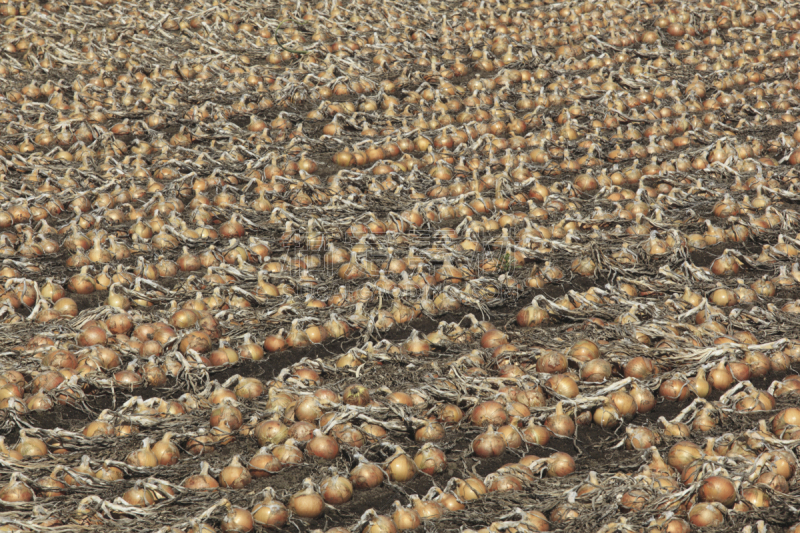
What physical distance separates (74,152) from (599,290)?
5518 millimetres

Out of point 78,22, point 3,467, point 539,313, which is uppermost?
point 78,22

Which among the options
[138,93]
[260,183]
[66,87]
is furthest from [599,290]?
[66,87]

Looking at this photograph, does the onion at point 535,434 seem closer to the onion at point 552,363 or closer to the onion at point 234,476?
the onion at point 552,363

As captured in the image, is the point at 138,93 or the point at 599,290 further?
the point at 138,93

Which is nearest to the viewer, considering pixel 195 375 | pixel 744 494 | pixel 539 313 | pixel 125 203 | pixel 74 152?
pixel 744 494

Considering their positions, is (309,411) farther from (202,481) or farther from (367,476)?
(202,481)

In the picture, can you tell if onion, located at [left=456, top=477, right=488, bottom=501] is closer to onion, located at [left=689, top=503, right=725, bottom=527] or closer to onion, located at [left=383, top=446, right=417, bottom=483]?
onion, located at [left=383, top=446, right=417, bottom=483]

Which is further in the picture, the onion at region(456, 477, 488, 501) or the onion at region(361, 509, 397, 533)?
the onion at region(456, 477, 488, 501)

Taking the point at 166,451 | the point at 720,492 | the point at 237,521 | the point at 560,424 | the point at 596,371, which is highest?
the point at 720,492

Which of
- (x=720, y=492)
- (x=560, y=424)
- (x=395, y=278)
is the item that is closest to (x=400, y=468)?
(x=560, y=424)

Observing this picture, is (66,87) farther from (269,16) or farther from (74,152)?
(269,16)

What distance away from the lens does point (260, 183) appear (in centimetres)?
703

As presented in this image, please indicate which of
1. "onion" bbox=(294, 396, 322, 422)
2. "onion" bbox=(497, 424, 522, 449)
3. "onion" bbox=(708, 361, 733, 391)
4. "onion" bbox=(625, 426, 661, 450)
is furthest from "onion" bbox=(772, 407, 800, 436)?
"onion" bbox=(294, 396, 322, 422)

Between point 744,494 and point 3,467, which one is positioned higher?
point 744,494
